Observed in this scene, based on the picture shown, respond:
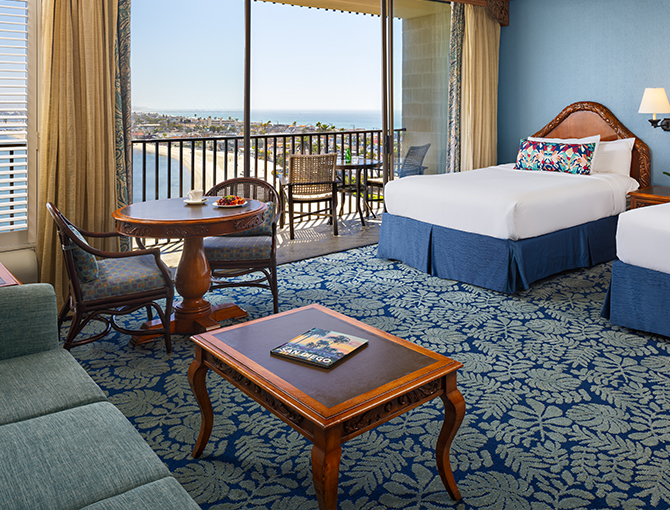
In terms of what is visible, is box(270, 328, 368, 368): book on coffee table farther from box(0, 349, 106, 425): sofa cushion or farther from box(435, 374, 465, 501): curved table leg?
box(0, 349, 106, 425): sofa cushion

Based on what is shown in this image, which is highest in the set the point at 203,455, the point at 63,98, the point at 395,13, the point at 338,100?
the point at 338,100

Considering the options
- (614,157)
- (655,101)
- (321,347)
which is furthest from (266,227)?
(655,101)

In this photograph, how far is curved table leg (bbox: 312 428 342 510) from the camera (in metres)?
1.53

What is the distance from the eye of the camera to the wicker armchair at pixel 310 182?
6023mm

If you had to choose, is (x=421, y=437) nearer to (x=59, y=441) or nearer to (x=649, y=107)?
(x=59, y=441)

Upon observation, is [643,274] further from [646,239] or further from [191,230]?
[191,230]

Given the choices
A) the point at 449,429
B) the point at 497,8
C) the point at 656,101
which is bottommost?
the point at 449,429

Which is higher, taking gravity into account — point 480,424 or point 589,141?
point 589,141

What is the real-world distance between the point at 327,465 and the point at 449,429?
556 millimetres

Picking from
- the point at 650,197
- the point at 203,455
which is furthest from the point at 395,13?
the point at 203,455

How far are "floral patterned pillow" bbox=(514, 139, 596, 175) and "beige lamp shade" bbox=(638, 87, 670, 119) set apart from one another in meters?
0.53

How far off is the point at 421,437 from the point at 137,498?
4.21 ft

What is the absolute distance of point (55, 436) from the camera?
1558 millimetres

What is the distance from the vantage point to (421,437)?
2281 millimetres
